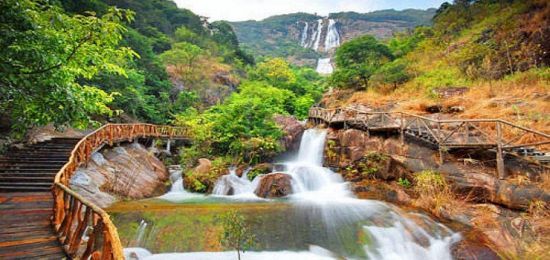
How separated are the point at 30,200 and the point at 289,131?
534 inches

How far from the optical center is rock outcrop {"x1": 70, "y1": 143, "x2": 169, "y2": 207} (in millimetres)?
10655

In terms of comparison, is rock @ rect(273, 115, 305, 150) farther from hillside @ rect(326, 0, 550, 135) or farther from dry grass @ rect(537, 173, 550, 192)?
dry grass @ rect(537, 173, 550, 192)

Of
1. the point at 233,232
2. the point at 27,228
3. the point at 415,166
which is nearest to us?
the point at 27,228

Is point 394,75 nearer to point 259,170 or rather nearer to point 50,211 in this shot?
point 259,170

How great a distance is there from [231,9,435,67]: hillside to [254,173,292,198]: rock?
79.6m

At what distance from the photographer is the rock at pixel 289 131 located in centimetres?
1853

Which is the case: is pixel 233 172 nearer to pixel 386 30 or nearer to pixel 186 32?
pixel 186 32

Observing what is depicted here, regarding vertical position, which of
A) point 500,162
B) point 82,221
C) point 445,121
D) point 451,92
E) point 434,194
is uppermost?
point 451,92

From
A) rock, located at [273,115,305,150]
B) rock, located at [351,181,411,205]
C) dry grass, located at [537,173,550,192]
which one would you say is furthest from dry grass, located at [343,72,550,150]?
rock, located at [273,115,305,150]

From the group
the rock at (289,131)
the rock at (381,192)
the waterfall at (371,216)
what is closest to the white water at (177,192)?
the waterfall at (371,216)

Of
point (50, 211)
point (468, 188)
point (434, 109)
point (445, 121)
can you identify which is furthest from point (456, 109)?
point (50, 211)

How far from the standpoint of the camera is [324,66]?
7581 centimetres

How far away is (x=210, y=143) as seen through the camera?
686 inches

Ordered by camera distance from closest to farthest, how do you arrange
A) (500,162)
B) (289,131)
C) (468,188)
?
(500,162)
(468,188)
(289,131)
